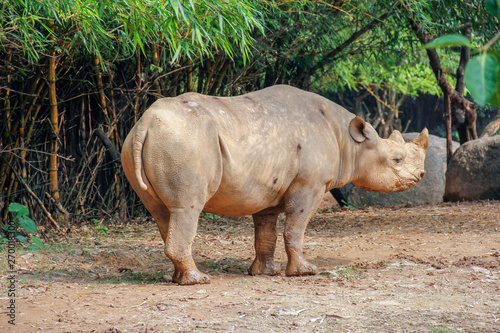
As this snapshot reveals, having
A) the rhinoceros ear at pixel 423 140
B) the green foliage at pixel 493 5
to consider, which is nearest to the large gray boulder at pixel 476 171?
the rhinoceros ear at pixel 423 140

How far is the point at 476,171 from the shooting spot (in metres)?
8.46

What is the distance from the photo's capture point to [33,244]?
214 inches

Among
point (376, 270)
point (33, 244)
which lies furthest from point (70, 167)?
point (376, 270)

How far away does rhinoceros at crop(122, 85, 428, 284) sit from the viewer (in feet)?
12.8

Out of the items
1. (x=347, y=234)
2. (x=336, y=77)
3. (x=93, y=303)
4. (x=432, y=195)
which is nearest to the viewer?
(x=93, y=303)

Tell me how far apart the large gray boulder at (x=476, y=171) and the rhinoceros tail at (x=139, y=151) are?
6.20 metres

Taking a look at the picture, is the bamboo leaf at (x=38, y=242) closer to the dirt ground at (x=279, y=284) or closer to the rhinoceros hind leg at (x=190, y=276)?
the dirt ground at (x=279, y=284)

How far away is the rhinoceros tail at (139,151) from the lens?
12.6 ft

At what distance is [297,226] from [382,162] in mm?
1070

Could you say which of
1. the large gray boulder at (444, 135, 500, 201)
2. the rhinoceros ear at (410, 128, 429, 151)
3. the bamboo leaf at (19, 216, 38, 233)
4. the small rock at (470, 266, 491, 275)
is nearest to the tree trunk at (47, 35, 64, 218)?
the bamboo leaf at (19, 216, 38, 233)

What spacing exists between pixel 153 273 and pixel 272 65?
458cm

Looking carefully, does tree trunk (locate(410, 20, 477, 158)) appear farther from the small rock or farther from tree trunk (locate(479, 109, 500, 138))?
the small rock

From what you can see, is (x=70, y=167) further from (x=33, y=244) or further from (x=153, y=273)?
(x=153, y=273)

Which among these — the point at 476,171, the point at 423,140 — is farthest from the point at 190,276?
the point at 476,171
